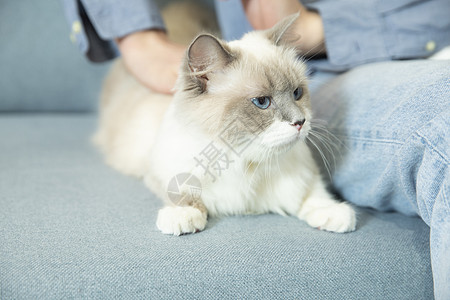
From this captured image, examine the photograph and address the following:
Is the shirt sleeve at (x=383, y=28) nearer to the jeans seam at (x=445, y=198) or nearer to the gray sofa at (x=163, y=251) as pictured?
the gray sofa at (x=163, y=251)

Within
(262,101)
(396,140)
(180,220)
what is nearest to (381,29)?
(396,140)

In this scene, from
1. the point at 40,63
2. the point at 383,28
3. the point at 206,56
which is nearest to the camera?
Result: the point at 206,56

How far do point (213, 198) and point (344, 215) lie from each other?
1.22ft

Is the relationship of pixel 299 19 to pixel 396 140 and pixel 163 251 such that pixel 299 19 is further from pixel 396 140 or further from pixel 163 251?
pixel 163 251

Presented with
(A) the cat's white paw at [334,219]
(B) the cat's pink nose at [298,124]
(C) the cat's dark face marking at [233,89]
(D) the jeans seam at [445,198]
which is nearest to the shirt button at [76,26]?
(C) the cat's dark face marking at [233,89]

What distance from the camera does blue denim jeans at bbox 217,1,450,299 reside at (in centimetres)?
82

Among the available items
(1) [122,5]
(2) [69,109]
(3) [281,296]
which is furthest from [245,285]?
(2) [69,109]

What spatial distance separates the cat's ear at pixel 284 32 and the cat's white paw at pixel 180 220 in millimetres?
574

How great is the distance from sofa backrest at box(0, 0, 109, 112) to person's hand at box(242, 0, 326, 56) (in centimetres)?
122

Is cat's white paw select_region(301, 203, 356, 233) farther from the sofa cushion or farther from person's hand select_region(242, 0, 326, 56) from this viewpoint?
person's hand select_region(242, 0, 326, 56)

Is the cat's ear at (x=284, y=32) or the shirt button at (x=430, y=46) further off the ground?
the cat's ear at (x=284, y=32)

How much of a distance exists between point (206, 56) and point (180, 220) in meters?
0.43

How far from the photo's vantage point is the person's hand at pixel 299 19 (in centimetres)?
139

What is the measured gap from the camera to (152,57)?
5.01 feet
